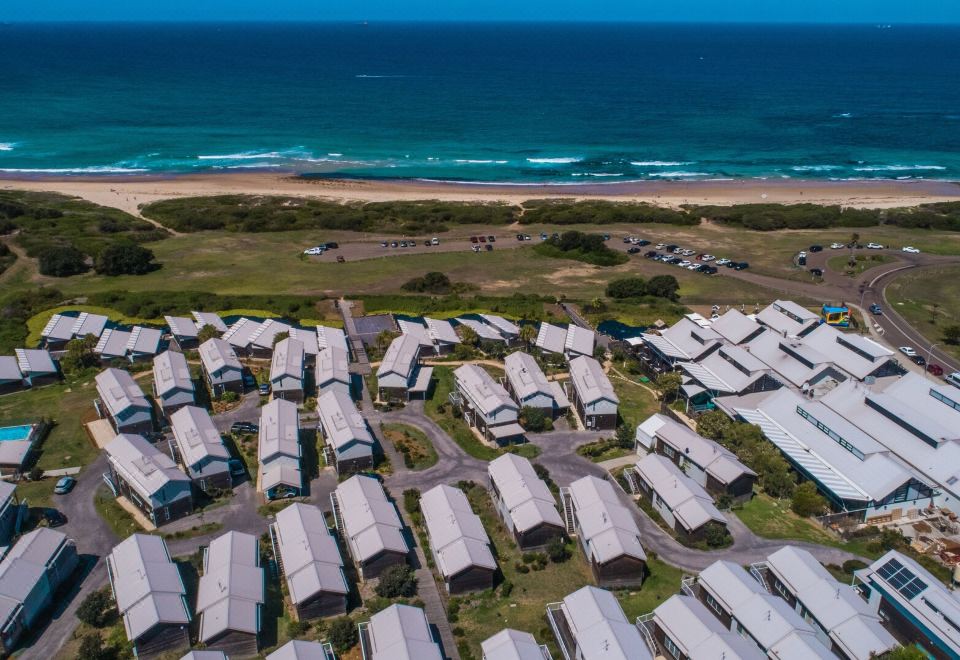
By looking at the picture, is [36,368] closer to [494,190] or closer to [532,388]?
[532,388]

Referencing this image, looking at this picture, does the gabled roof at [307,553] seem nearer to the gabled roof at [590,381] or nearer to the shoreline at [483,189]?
the gabled roof at [590,381]

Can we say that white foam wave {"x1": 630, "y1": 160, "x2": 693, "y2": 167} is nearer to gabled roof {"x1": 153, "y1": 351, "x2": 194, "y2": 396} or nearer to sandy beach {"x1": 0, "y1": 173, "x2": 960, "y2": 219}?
sandy beach {"x1": 0, "y1": 173, "x2": 960, "y2": 219}

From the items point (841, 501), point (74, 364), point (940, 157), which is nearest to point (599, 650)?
point (841, 501)

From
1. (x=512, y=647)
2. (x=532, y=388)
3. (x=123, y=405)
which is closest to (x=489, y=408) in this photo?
(x=532, y=388)

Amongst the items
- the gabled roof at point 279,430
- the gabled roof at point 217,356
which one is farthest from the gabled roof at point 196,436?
the gabled roof at point 217,356

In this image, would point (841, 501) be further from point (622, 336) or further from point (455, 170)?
point (455, 170)

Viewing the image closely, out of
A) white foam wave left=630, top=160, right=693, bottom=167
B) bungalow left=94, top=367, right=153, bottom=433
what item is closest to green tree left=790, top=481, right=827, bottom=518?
bungalow left=94, top=367, right=153, bottom=433
